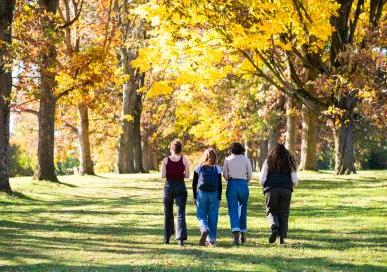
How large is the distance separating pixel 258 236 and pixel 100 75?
18233mm

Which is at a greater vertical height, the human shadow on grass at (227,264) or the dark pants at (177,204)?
the dark pants at (177,204)

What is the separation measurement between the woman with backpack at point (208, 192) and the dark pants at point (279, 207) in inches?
41.3

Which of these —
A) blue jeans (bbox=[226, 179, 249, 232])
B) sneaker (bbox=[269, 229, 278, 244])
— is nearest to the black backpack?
blue jeans (bbox=[226, 179, 249, 232])

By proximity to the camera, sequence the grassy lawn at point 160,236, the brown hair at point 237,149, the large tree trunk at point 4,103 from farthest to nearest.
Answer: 1. the large tree trunk at point 4,103
2. the brown hair at point 237,149
3. the grassy lawn at point 160,236

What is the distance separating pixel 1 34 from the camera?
69.6 feet

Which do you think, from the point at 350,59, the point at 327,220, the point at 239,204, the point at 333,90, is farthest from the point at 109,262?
the point at 333,90

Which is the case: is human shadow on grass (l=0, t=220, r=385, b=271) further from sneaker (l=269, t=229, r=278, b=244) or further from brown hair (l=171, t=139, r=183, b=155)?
brown hair (l=171, t=139, r=183, b=155)

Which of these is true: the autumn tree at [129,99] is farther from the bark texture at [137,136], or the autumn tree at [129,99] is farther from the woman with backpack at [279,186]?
the woman with backpack at [279,186]

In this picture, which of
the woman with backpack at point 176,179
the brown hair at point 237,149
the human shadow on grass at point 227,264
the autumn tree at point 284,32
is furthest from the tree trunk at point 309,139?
the human shadow on grass at point 227,264

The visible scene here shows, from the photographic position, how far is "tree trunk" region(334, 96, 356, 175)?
33531 mm

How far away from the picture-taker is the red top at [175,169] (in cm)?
1405

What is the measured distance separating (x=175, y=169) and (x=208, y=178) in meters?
0.68

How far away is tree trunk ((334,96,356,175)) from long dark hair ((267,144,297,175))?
18175 mm

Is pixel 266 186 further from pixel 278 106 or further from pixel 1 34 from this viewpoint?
pixel 278 106
